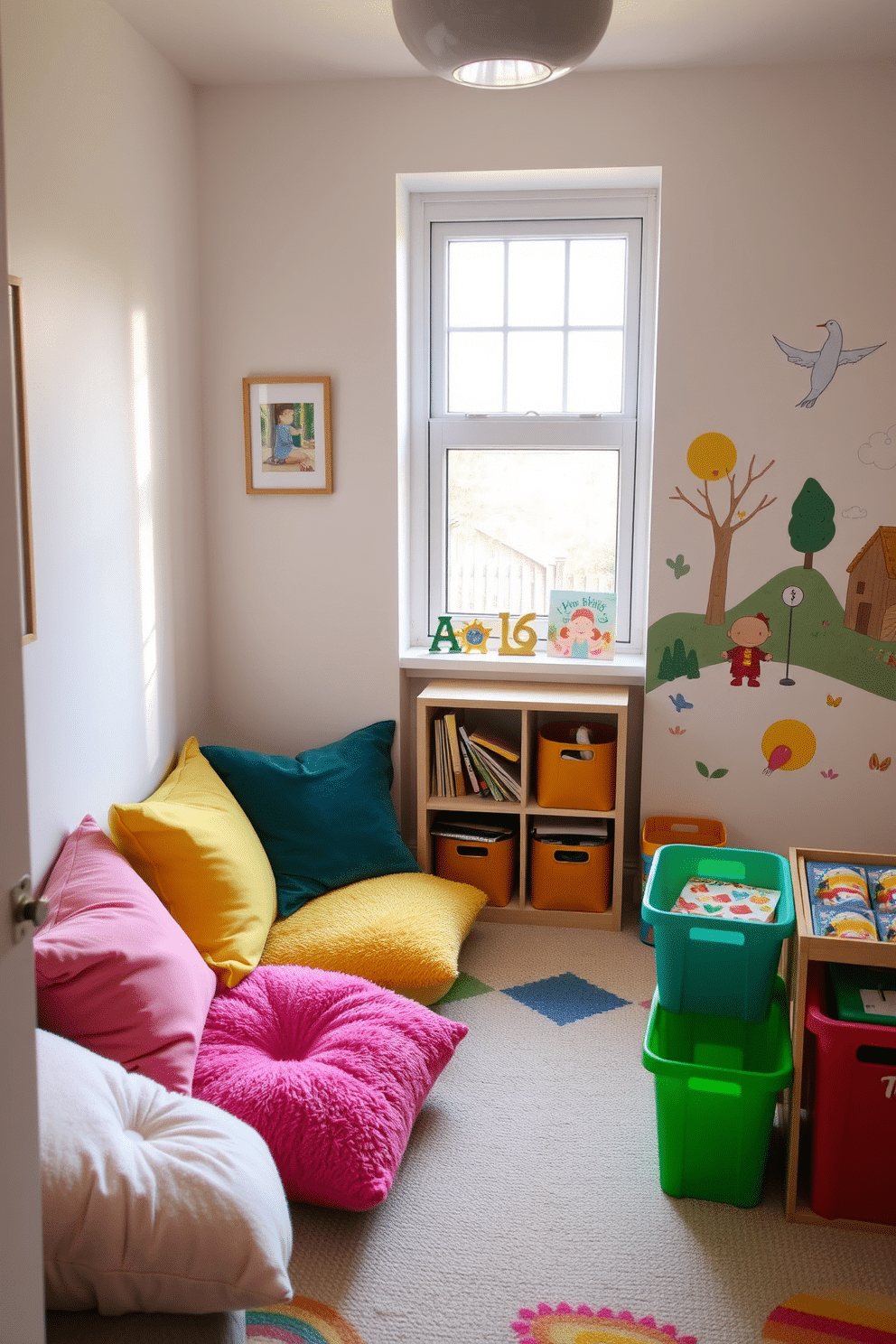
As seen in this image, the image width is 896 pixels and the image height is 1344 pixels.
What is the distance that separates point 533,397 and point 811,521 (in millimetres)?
948

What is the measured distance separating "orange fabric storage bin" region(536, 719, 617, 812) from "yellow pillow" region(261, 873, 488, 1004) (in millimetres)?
419

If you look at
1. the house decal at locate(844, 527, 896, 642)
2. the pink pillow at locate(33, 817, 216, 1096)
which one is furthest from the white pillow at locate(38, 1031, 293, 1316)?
the house decal at locate(844, 527, 896, 642)

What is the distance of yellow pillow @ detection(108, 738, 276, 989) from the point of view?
257cm

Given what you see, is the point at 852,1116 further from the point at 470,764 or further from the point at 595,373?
the point at 595,373

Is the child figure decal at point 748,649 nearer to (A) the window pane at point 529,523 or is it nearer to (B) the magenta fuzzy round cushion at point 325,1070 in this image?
(A) the window pane at point 529,523

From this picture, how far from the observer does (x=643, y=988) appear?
9.41 feet

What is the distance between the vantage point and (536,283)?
339 centimetres

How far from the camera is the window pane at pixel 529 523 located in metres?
3.45

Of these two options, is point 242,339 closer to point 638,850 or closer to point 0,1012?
point 638,850

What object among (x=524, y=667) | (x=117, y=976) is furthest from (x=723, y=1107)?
(x=524, y=667)

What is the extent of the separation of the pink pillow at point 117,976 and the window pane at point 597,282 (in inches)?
86.3

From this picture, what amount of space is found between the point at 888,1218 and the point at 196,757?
6.66ft

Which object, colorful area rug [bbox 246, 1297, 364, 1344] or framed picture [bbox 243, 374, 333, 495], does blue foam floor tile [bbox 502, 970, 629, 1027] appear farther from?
framed picture [bbox 243, 374, 333, 495]

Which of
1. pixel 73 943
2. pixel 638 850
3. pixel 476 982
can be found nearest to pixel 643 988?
pixel 476 982
